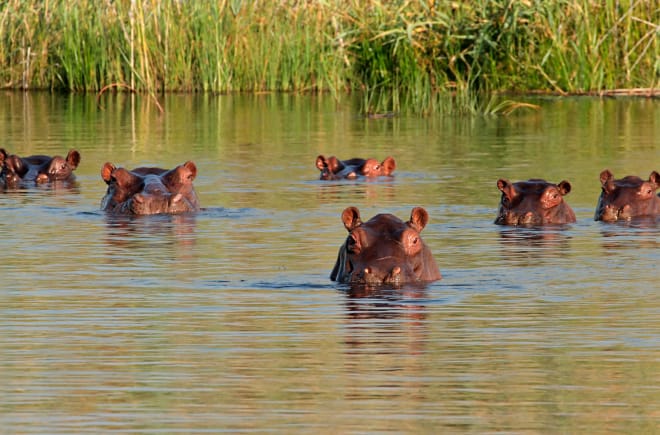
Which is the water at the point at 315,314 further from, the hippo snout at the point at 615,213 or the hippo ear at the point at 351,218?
the hippo ear at the point at 351,218

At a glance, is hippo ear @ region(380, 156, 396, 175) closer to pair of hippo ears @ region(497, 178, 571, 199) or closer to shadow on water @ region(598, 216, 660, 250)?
pair of hippo ears @ region(497, 178, 571, 199)

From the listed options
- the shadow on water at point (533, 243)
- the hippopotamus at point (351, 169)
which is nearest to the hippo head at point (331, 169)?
the hippopotamus at point (351, 169)

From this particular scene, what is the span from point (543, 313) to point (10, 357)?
2.98 metres

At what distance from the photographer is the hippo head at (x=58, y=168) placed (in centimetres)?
1753

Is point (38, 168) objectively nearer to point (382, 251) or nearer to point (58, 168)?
point (58, 168)

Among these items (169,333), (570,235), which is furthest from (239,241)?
(169,333)

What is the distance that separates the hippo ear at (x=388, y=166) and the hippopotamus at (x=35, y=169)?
324 centimetres

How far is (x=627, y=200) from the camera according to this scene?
1356 centimetres

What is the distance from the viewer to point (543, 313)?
9.07 meters

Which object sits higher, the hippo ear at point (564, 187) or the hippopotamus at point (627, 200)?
the hippo ear at point (564, 187)

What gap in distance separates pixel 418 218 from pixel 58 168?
848 centimetres

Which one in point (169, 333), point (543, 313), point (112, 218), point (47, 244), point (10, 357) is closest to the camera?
point (10, 357)

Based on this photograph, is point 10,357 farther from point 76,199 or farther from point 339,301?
point 76,199

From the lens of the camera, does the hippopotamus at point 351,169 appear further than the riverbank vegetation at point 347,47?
No
